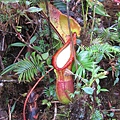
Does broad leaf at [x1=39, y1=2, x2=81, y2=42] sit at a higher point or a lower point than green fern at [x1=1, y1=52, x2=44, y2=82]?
higher

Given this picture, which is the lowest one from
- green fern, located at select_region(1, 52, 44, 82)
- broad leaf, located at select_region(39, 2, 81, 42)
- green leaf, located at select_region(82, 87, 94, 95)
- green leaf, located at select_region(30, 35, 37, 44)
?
green leaf, located at select_region(82, 87, 94, 95)

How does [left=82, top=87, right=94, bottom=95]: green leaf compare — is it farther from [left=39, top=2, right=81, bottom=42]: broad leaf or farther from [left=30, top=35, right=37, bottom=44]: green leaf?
[left=30, top=35, right=37, bottom=44]: green leaf

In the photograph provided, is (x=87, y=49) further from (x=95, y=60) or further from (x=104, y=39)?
(x=104, y=39)

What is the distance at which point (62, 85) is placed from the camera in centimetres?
135

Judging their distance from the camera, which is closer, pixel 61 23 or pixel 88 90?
pixel 88 90

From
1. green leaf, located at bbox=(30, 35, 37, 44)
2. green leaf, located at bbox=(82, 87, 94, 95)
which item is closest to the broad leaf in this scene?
green leaf, located at bbox=(30, 35, 37, 44)

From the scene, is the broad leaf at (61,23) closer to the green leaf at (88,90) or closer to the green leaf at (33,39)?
the green leaf at (33,39)

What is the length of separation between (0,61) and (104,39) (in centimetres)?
58

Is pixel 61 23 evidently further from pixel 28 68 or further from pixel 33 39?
pixel 28 68

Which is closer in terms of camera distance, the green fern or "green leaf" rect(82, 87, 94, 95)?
"green leaf" rect(82, 87, 94, 95)

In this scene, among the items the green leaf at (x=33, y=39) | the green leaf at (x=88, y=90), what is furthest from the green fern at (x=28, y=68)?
the green leaf at (x=88, y=90)

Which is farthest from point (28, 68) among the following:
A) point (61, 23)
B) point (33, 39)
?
point (61, 23)

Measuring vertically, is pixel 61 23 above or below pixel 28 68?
above

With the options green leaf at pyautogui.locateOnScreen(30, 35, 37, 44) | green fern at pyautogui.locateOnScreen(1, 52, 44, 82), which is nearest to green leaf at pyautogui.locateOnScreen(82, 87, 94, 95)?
green fern at pyautogui.locateOnScreen(1, 52, 44, 82)
